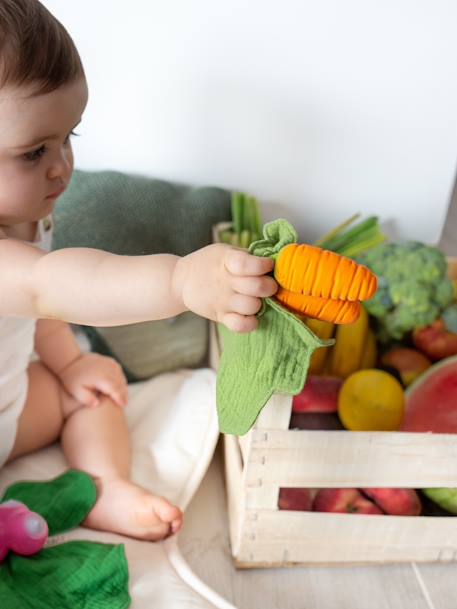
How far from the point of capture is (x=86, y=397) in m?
0.95

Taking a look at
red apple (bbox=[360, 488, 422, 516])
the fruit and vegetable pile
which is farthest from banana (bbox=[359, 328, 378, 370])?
red apple (bbox=[360, 488, 422, 516])

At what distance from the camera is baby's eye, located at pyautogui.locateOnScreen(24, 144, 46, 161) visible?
2.07ft

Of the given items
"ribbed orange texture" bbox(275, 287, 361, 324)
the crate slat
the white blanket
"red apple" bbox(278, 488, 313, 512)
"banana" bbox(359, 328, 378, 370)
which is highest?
"ribbed orange texture" bbox(275, 287, 361, 324)

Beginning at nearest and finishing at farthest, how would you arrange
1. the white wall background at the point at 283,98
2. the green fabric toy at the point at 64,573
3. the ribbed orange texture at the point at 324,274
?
the ribbed orange texture at the point at 324,274
the green fabric toy at the point at 64,573
the white wall background at the point at 283,98

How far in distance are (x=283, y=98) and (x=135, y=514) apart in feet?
2.02

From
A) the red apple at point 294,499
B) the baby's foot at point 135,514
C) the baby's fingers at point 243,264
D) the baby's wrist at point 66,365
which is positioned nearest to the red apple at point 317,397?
the red apple at point 294,499

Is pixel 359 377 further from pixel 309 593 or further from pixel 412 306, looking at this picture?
pixel 309 593

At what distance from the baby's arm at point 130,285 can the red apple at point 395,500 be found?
421 millimetres

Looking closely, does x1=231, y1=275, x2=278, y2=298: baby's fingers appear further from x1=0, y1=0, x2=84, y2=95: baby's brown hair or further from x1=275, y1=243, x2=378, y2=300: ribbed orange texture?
x1=0, y1=0, x2=84, y2=95: baby's brown hair

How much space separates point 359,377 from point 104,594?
397 mm

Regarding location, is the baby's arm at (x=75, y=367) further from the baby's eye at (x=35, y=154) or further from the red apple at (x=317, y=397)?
the baby's eye at (x=35, y=154)

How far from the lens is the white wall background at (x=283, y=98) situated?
942 millimetres

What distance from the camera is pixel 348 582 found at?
855 mm

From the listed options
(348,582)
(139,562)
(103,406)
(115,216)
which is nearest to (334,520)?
(348,582)
